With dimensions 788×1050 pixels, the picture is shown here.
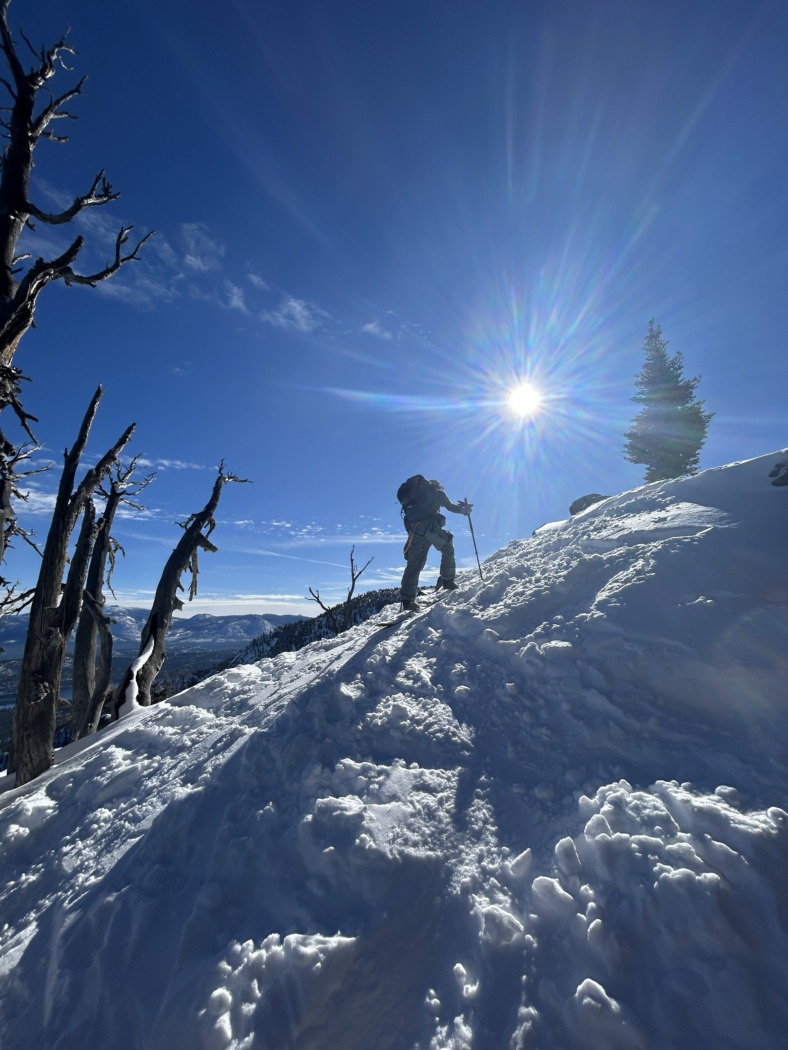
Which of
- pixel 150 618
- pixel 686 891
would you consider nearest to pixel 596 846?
pixel 686 891

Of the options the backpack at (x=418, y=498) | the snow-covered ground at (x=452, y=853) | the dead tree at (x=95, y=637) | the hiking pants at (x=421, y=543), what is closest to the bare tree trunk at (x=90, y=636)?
the dead tree at (x=95, y=637)

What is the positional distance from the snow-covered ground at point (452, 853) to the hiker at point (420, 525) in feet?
10.9

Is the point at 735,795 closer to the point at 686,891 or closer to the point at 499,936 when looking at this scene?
the point at 686,891

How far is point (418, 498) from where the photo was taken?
9125 millimetres

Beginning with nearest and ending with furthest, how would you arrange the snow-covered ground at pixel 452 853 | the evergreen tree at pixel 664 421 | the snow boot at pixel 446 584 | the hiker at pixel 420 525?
the snow-covered ground at pixel 452 853 < the hiker at pixel 420 525 < the snow boot at pixel 446 584 < the evergreen tree at pixel 664 421

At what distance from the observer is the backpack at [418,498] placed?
9.02 metres

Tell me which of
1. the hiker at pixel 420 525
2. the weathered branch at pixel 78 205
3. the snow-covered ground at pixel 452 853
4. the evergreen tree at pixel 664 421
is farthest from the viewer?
the evergreen tree at pixel 664 421

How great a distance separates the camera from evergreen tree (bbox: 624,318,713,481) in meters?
25.9

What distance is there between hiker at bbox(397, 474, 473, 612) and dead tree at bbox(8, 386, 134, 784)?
593 cm

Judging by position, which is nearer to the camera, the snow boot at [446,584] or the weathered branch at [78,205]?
the weathered branch at [78,205]

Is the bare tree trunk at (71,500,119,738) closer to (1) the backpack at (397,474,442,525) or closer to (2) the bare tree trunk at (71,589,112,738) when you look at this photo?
(2) the bare tree trunk at (71,589,112,738)

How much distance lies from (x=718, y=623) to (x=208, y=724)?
639cm

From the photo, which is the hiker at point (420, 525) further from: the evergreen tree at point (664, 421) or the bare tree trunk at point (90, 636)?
the evergreen tree at point (664, 421)

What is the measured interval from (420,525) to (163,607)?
6.37 meters
